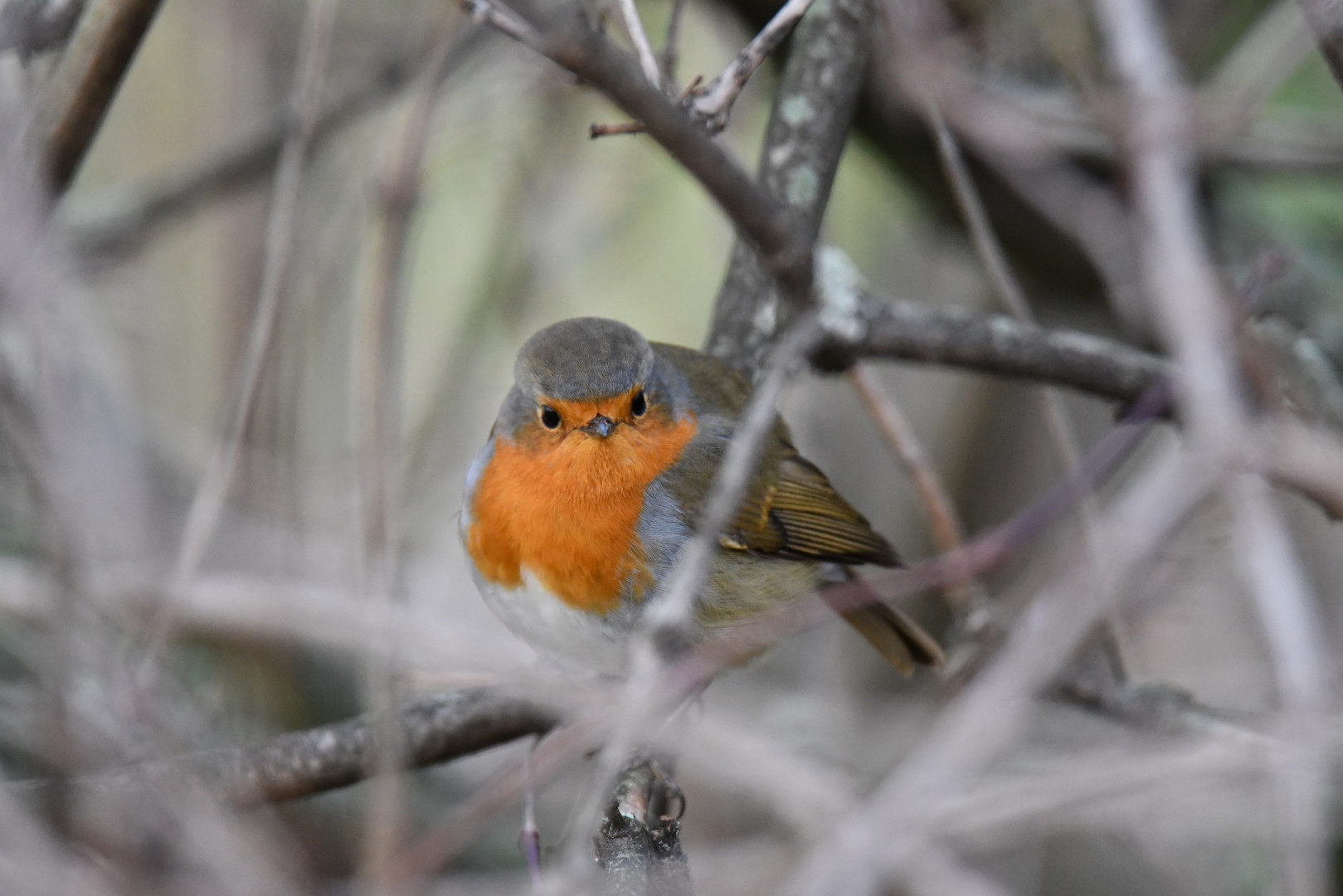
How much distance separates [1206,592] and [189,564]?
267 centimetres

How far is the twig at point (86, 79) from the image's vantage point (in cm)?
223

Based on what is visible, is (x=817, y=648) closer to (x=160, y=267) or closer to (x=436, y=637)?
(x=436, y=637)

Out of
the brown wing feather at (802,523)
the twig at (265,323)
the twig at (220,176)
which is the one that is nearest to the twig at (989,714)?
the twig at (265,323)

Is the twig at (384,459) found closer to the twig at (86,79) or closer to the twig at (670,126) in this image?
the twig at (670,126)

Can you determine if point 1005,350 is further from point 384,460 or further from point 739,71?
point 384,460

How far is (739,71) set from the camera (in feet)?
5.55

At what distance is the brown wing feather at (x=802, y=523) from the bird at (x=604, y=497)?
1 cm

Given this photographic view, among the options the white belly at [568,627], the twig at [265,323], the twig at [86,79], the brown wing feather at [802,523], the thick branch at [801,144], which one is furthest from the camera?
the brown wing feather at [802,523]

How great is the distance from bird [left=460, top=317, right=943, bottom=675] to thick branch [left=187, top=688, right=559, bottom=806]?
0.20 meters

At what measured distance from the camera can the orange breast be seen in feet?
8.74

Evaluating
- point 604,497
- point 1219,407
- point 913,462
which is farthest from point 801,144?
point 1219,407

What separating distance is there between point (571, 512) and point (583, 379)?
288mm

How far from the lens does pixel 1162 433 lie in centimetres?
407

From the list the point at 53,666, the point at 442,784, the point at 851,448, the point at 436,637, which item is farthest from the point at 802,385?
the point at 53,666
